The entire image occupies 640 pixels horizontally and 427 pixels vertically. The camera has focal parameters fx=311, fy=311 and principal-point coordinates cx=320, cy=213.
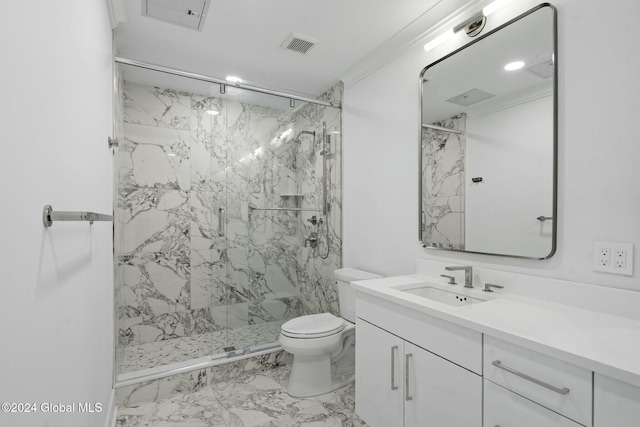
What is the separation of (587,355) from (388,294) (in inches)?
31.9

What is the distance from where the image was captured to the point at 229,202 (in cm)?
249

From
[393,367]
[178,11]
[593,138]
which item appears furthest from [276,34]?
[393,367]

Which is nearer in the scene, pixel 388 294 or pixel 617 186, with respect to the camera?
pixel 617 186

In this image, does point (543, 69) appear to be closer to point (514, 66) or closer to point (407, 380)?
point (514, 66)

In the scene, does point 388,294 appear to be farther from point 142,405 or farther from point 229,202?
point 142,405

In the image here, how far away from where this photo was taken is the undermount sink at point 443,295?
1.64m

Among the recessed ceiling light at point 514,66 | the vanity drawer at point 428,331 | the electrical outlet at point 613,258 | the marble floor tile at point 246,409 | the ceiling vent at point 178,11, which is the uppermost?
the ceiling vent at point 178,11

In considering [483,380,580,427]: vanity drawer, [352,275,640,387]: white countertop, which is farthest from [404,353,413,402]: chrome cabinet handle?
[483,380,580,427]: vanity drawer

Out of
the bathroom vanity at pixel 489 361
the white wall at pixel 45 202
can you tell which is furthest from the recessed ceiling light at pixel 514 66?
the white wall at pixel 45 202

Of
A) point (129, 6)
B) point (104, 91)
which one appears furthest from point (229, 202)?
point (129, 6)

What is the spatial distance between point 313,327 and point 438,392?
3.72ft

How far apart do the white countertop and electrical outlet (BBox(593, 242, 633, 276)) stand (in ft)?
0.59

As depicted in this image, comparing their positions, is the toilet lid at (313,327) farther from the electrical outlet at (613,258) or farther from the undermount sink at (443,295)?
the electrical outlet at (613,258)

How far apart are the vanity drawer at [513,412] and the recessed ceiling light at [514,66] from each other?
147cm
